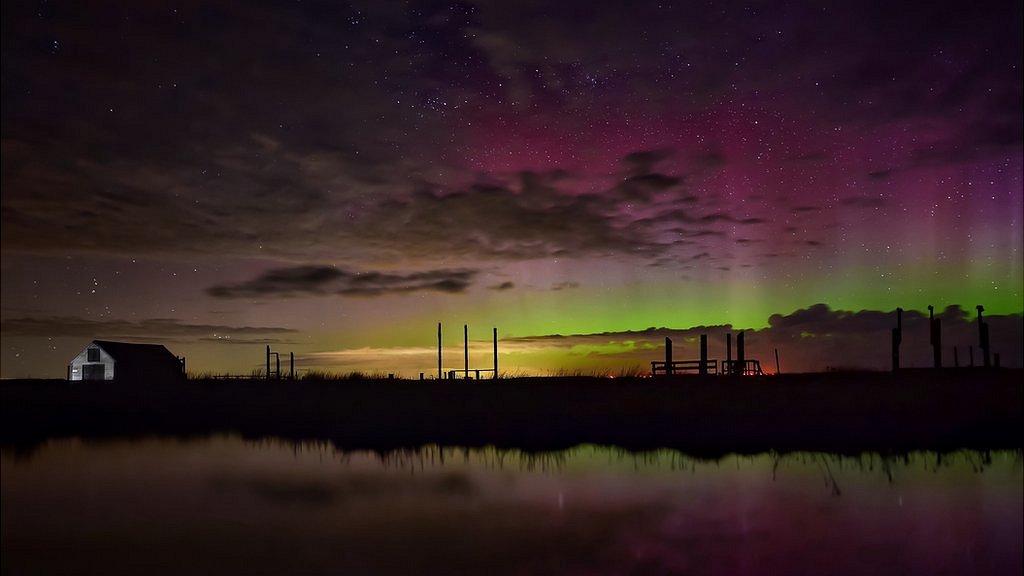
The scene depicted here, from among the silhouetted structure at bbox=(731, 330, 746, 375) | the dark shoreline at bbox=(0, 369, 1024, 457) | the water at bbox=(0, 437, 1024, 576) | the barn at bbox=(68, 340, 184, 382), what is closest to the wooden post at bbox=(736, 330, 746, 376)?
the silhouetted structure at bbox=(731, 330, 746, 375)

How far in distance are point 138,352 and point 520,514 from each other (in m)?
63.3

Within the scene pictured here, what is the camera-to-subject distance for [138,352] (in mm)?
67312

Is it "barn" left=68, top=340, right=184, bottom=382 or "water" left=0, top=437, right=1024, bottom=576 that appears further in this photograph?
"barn" left=68, top=340, right=184, bottom=382

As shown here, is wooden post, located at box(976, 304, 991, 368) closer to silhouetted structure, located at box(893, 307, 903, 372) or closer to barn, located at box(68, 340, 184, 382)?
silhouetted structure, located at box(893, 307, 903, 372)

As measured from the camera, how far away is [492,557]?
1281 centimetres

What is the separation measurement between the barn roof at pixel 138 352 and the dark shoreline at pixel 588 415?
25.4m

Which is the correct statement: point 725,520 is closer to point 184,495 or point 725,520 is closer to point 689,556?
point 689,556

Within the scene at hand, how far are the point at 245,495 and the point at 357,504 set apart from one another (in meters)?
3.69

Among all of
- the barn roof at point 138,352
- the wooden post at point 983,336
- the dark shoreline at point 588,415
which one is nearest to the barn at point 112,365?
the barn roof at point 138,352

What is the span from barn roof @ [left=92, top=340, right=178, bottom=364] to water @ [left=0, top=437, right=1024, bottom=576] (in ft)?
149

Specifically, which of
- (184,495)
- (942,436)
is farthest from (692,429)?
(184,495)

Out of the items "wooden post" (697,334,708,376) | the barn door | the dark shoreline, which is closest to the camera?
the dark shoreline

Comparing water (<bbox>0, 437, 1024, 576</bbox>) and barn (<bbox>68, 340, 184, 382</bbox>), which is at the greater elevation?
barn (<bbox>68, 340, 184, 382</bbox>)

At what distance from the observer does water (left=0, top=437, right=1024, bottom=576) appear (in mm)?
12617
